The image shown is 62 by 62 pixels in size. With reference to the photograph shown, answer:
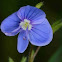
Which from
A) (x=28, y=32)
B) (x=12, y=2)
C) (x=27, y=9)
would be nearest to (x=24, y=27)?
(x=28, y=32)

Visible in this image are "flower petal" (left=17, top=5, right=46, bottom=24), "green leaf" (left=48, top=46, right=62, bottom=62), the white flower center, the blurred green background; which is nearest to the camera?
"flower petal" (left=17, top=5, right=46, bottom=24)

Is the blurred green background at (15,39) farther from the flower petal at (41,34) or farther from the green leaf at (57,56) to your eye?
the flower petal at (41,34)

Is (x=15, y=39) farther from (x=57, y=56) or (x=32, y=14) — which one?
(x=32, y=14)

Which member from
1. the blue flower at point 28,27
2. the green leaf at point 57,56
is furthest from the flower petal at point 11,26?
the green leaf at point 57,56

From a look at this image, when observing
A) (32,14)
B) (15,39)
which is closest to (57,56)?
(15,39)

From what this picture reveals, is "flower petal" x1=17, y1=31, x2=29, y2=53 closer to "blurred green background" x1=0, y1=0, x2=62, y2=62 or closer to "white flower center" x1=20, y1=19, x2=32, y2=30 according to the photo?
"white flower center" x1=20, y1=19, x2=32, y2=30

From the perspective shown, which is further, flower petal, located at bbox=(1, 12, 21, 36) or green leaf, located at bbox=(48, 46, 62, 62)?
green leaf, located at bbox=(48, 46, 62, 62)

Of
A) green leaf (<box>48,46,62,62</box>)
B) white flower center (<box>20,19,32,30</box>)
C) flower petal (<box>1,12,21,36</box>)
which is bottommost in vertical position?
green leaf (<box>48,46,62,62</box>)

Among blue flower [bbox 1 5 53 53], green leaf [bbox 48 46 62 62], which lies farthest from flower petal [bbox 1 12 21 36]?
green leaf [bbox 48 46 62 62]
